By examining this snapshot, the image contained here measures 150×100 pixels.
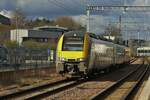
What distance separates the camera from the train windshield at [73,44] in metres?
28.6

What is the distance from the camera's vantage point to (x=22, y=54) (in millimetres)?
35250

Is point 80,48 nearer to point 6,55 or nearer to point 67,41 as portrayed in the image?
point 67,41

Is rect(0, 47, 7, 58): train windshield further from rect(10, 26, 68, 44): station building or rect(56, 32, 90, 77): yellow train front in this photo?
rect(10, 26, 68, 44): station building

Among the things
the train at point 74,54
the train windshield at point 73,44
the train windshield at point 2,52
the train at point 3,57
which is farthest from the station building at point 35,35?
the train windshield at point 73,44

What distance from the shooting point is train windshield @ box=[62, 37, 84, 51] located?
1128 inches

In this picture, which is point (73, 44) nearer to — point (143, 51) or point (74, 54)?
point (74, 54)

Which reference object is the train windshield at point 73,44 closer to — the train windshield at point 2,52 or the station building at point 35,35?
the train windshield at point 2,52

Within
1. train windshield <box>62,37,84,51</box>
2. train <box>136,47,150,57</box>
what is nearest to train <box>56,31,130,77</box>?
train windshield <box>62,37,84,51</box>

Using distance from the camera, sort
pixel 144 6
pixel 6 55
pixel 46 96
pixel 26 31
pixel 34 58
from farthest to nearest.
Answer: pixel 26 31
pixel 144 6
pixel 34 58
pixel 6 55
pixel 46 96

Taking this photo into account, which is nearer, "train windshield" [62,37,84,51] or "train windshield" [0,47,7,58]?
"train windshield" [62,37,84,51]

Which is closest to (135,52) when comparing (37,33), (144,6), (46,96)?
(37,33)

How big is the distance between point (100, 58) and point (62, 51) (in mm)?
7023

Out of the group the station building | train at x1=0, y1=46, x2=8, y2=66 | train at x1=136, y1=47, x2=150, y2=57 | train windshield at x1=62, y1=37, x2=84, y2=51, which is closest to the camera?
train windshield at x1=62, y1=37, x2=84, y2=51

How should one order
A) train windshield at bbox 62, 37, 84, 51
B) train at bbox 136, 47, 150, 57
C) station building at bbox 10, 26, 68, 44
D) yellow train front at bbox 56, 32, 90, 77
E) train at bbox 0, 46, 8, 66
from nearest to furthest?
yellow train front at bbox 56, 32, 90, 77
train windshield at bbox 62, 37, 84, 51
train at bbox 0, 46, 8, 66
station building at bbox 10, 26, 68, 44
train at bbox 136, 47, 150, 57
